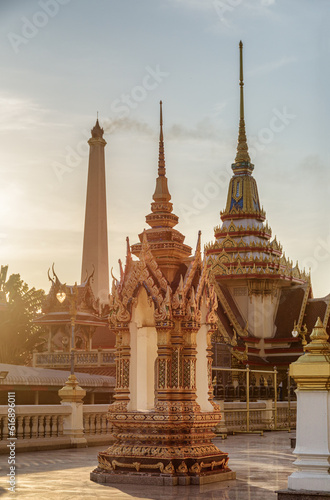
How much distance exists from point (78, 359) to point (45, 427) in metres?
17.5

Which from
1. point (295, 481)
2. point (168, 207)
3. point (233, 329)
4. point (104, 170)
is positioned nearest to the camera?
point (295, 481)

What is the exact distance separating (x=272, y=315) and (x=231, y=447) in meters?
26.8

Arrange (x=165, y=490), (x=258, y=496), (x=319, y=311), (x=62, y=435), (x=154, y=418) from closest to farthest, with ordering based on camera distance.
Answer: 1. (x=258, y=496)
2. (x=165, y=490)
3. (x=154, y=418)
4. (x=62, y=435)
5. (x=319, y=311)

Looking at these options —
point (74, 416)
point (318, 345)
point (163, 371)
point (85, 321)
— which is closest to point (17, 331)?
point (85, 321)

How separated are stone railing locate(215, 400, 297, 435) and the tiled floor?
888cm

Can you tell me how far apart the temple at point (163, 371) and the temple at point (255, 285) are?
27851mm

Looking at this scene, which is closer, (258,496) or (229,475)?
(258,496)

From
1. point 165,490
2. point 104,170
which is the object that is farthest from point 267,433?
point 104,170

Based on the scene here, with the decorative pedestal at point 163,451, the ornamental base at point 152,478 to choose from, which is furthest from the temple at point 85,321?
the ornamental base at point 152,478

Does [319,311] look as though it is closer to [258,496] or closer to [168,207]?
[168,207]

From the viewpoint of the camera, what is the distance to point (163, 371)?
11.7 meters

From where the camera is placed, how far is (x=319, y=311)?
4497 cm

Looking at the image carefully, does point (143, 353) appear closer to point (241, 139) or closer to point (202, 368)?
point (202, 368)

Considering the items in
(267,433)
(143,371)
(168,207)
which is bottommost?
(267,433)
